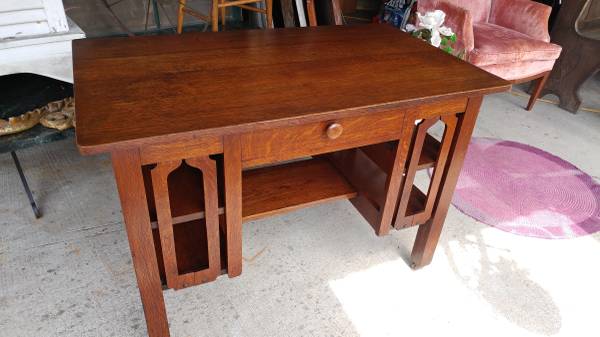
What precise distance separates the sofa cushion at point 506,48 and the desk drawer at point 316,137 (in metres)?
1.63

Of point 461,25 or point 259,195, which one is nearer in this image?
point 259,195

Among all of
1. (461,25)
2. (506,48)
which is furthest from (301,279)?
(506,48)

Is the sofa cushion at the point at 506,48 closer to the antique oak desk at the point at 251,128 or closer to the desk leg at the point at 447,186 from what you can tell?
the antique oak desk at the point at 251,128

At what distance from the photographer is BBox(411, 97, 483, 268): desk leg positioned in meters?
1.28

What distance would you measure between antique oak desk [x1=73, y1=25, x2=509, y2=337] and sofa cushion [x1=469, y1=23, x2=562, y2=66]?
115cm

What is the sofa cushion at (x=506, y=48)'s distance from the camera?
2514 millimetres

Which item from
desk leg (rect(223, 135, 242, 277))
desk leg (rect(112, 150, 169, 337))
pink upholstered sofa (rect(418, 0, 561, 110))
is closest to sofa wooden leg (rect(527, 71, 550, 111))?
pink upholstered sofa (rect(418, 0, 561, 110))

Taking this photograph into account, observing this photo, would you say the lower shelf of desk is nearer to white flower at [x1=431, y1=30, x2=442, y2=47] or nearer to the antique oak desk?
the antique oak desk

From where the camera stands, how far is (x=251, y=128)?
0.95 meters

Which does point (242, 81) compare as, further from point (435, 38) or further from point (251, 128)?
point (435, 38)

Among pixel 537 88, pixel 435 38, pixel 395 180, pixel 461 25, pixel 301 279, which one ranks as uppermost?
pixel 435 38

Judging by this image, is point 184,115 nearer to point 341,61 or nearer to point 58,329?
point 341,61

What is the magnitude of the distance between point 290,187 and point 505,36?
2.01 m

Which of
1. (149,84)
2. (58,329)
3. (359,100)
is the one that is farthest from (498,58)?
(58,329)
